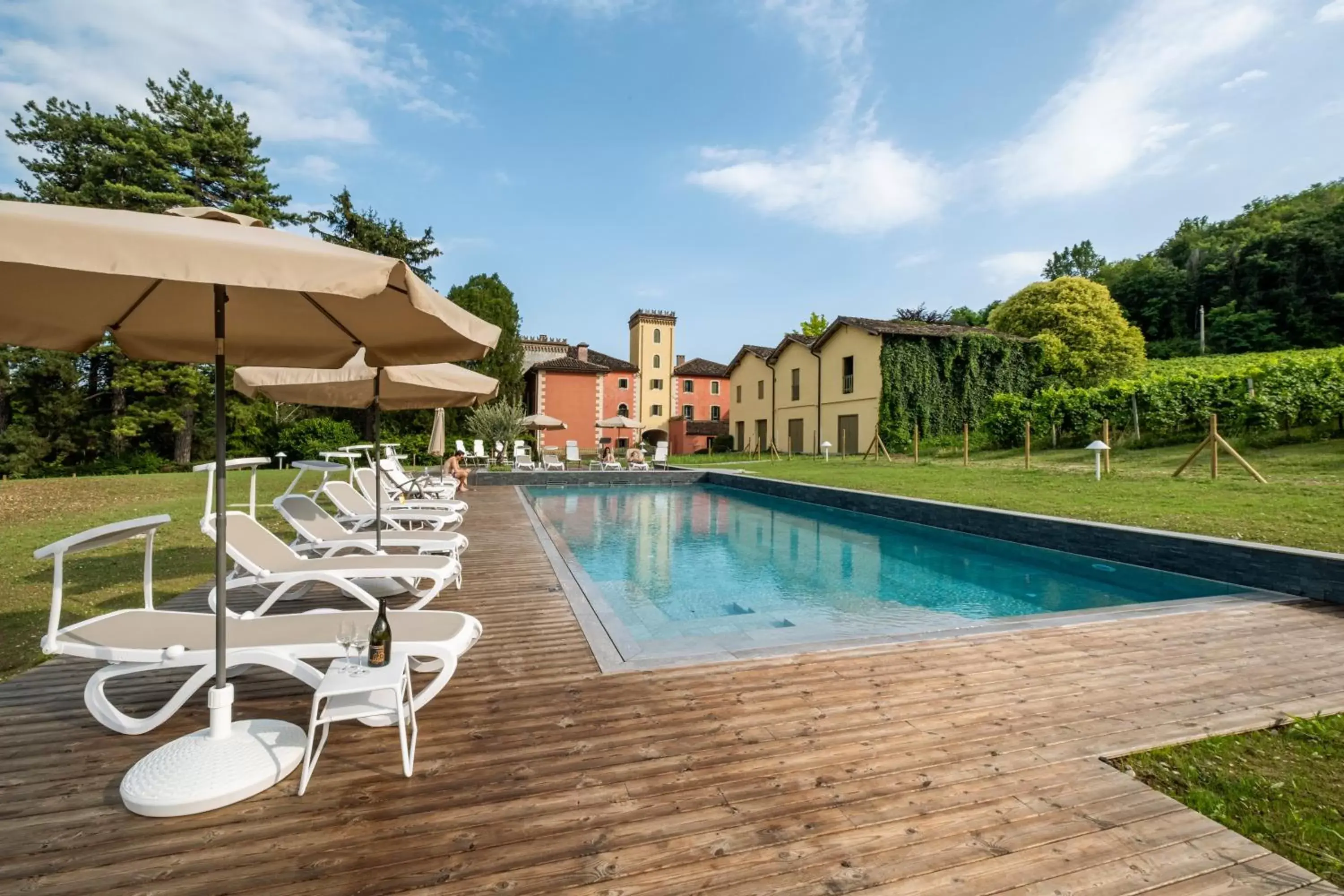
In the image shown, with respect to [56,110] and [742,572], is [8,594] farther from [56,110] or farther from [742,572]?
[56,110]

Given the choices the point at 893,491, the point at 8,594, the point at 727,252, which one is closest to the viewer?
the point at 8,594

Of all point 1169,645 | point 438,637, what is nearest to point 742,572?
point 1169,645

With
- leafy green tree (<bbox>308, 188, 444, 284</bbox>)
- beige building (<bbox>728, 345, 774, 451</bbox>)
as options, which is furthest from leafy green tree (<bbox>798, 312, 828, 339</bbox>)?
leafy green tree (<bbox>308, 188, 444, 284</bbox>)

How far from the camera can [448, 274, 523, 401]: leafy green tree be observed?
2708cm

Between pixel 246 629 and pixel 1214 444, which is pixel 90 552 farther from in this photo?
pixel 1214 444

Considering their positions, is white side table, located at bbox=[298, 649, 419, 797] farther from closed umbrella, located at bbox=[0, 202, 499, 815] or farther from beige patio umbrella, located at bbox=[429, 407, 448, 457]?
beige patio umbrella, located at bbox=[429, 407, 448, 457]

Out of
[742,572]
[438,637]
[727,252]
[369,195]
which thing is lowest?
[742,572]

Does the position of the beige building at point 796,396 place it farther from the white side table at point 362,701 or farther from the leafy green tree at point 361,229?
the white side table at point 362,701

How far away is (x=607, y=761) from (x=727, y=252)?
81.3ft

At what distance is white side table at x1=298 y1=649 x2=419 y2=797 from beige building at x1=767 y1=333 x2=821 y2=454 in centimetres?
2863

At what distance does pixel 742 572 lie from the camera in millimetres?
7977

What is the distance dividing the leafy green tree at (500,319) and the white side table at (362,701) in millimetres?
24870

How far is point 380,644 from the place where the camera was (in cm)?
240

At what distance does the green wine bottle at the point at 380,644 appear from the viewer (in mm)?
2389
